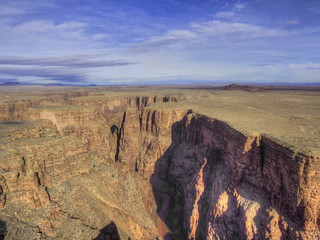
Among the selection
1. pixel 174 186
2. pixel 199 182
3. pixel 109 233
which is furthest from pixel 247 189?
pixel 174 186

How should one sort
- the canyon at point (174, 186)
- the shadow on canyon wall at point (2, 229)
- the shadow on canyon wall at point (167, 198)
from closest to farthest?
1. the shadow on canyon wall at point (2, 229)
2. the canyon at point (174, 186)
3. the shadow on canyon wall at point (167, 198)

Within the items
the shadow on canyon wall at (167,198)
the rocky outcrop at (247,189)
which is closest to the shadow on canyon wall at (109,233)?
the rocky outcrop at (247,189)

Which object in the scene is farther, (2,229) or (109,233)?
(109,233)

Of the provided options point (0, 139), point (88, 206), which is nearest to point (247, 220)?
point (88, 206)

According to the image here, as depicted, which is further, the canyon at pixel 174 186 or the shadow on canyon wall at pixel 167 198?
the shadow on canyon wall at pixel 167 198

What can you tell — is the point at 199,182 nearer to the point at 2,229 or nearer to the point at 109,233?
the point at 109,233

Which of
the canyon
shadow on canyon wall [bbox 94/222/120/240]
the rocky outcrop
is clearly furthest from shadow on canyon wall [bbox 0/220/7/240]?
the rocky outcrop

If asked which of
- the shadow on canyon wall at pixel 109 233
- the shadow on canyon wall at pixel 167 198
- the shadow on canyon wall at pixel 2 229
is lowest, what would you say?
the shadow on canyon wall at pixel 167 198

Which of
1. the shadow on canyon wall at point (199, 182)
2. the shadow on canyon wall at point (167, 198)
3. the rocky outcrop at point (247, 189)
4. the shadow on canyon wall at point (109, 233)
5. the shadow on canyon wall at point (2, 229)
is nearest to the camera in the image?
the shadow on canyon wall at point (2, 229)

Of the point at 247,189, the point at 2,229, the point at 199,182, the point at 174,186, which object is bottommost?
the point at 174,186

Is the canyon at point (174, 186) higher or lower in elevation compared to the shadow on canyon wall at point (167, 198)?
higher

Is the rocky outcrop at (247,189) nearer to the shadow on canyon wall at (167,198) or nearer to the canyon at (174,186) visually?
the canyon at (174,186)

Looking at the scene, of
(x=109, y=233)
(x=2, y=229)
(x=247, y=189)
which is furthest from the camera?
(x=247, y=189)

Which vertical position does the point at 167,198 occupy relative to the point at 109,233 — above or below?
below
